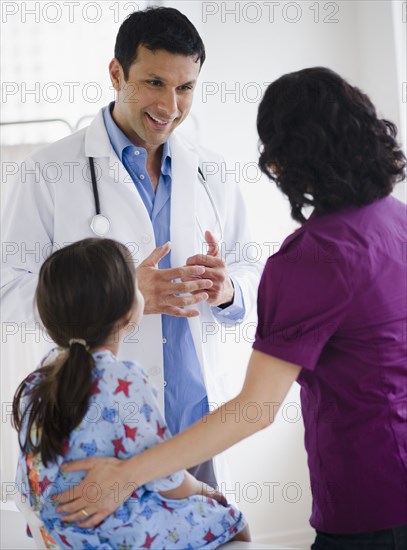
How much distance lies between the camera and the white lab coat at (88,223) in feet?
6.20

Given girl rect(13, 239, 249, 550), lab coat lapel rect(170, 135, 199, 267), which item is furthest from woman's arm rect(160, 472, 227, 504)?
lab coat lapel rect(170, 135, 199, 267)

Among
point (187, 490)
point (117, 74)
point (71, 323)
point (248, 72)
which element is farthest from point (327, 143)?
point (248, 72)

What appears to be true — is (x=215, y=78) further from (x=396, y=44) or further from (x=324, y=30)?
(x=396, y=44)

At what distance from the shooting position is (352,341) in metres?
1.27

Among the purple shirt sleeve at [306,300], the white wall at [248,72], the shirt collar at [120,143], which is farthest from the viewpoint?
the white wall at [248,72]

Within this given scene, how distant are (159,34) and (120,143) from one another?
0.96ft

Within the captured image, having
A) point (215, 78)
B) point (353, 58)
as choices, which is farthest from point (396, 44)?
point (215, 78)

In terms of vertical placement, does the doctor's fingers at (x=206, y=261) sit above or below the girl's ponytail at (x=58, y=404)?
above

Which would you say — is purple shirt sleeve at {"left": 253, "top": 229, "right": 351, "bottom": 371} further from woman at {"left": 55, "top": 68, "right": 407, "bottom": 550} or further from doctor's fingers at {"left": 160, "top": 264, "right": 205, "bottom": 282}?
doctor's fingers at {"left": 160, "top": 264, "right": 205, "bottom": 282}

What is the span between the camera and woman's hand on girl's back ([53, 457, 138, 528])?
125cm

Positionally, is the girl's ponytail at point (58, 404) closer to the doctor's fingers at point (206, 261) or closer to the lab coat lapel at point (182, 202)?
the doctor's fingers at point (206, 261)

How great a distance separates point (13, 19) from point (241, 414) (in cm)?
250

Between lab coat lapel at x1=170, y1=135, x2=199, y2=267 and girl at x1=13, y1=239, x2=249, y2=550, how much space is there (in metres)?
0.57

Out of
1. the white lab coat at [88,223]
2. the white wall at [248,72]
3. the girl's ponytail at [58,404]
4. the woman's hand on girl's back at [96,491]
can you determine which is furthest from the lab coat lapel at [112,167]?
the white wall at [248,72]
